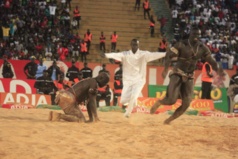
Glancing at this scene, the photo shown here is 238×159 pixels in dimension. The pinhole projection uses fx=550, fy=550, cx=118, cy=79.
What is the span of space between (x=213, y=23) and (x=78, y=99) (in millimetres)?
18999

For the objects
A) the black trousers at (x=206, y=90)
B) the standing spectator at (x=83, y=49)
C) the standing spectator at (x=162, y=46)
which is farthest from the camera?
the standing spectator at (x=162, y=46)

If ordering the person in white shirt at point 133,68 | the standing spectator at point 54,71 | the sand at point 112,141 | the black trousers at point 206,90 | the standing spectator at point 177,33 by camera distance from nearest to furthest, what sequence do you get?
the sand at point 112,141 < the person in white shirt at point 133,68 < the black trousers at point 206,90 < the standing spectator at point 54,71 < the standing spectator at point 177,33

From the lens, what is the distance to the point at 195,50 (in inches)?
490

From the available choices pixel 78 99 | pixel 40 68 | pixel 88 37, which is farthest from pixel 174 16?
pixel 78 99

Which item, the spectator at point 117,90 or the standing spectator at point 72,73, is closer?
the spectator at point 117,90

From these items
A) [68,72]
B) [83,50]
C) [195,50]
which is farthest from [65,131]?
[83,50]

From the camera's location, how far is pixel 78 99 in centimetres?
1298

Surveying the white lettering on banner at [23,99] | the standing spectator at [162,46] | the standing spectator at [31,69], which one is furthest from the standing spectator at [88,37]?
the white lettering on banner at [23,99]

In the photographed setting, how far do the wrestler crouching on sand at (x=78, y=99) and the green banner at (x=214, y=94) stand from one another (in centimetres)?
841

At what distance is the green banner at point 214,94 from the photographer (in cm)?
2085

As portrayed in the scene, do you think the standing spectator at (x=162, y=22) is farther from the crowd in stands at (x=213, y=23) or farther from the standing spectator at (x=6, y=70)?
the standing spectator at (x=6, y=70)

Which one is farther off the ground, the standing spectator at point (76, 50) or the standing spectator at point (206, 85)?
the standing spectator at point (76, 50)

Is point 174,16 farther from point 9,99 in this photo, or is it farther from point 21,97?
point 9,99

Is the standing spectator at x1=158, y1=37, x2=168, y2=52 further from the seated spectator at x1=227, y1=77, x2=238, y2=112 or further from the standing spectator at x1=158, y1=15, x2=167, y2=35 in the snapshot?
the seated spectator at x1=227, y1=77, x2=238, y2=112
